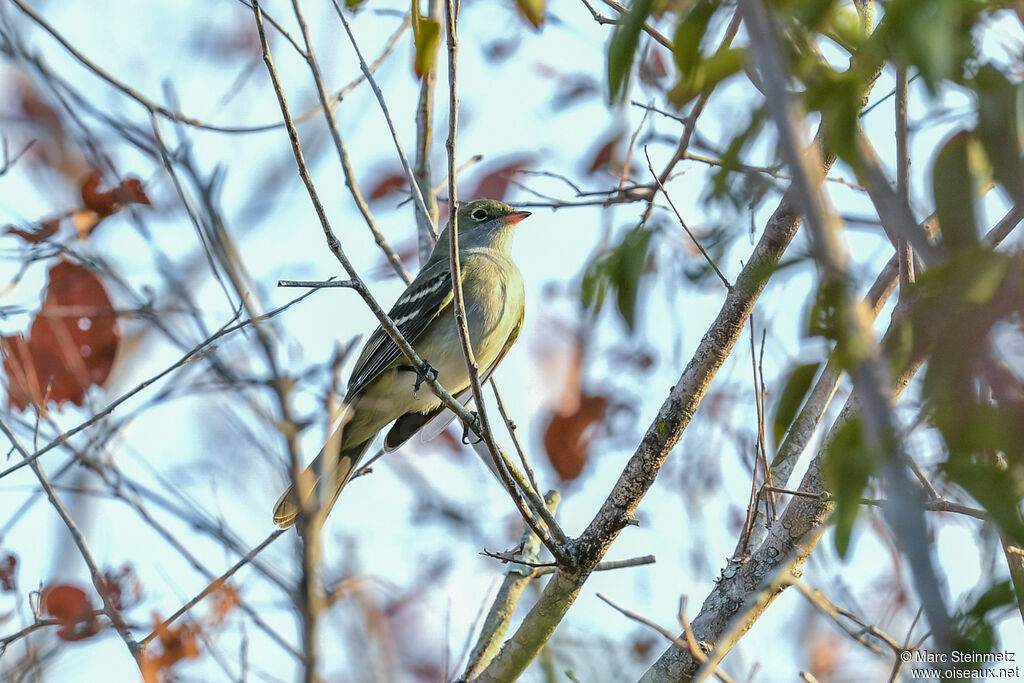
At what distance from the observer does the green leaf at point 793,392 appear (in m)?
2.38

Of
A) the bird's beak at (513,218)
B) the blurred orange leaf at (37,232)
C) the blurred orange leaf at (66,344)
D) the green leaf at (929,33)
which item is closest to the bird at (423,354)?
the bird's beak at (513,218)

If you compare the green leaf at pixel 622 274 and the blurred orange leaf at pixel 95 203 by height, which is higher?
the blurred orange leaf at pixel 95 203

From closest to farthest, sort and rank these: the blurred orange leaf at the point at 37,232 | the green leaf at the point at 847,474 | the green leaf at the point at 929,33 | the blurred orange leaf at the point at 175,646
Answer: the green leaf at the point at 929,33 → the green leaf at the point at 847,474 → the blurred orange leaf at the point at 175,646 → the blurred orange leaf at the point at 37,232

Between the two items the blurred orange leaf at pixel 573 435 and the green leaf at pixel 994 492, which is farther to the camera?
the blurred orange leaf at pixel 573 435

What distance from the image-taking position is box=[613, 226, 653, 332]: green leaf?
2994mm

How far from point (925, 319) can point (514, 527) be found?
23.2 ft

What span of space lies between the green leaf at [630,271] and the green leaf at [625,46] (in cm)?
77

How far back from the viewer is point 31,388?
4.85m

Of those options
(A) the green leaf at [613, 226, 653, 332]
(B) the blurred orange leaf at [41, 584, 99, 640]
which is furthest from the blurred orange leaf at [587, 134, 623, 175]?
(B) the blurred orange leaf at [41, 584, 99, 640]

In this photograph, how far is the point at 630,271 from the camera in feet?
9.96

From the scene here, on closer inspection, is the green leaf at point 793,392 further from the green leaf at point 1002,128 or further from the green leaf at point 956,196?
the green leaf at point 1002,128

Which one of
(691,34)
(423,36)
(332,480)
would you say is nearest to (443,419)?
(332,480)

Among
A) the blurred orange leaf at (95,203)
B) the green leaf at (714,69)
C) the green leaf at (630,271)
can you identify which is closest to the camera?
the green leaf at (714,69)

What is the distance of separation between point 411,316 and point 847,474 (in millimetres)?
4927
